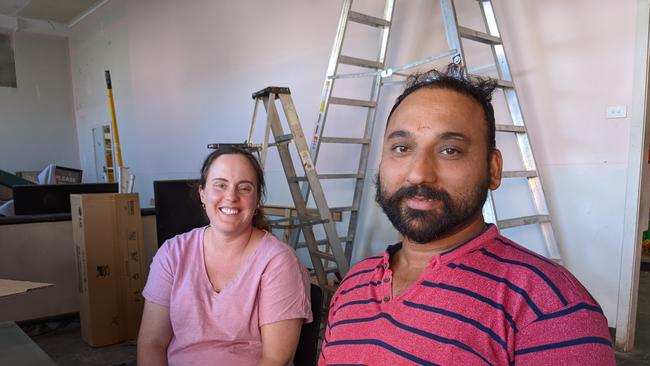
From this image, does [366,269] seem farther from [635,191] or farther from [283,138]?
[635,191]

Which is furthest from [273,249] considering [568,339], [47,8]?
[47,8]

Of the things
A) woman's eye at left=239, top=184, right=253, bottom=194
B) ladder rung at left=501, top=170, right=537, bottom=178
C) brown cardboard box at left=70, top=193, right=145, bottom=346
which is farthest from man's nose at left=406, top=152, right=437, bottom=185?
brown cardboard box at left=70, top=193, right=145, bottom=346

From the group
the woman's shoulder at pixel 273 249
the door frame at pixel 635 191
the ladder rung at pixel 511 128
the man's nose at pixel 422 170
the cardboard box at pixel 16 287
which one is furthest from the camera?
the ladder rung at pixel 511 128

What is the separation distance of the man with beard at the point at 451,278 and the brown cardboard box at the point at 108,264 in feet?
7.05

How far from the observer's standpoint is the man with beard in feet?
2.09

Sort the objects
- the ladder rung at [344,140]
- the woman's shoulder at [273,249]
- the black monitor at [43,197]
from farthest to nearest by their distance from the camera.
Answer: the black monitor at [43,197] < the ladder rung at [344,140] < the woman's shoulder at [273,249]

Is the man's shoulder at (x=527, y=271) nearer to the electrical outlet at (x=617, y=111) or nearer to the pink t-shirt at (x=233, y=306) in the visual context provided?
the pink t-shirt at (x=233, y=306)

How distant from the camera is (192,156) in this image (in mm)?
5242

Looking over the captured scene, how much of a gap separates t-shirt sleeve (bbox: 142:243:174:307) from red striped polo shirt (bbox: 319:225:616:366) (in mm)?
684

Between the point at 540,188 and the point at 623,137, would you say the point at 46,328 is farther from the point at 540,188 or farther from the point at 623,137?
the point at 623,137

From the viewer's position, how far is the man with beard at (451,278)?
2.09 feet

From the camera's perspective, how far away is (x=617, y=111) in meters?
2.14

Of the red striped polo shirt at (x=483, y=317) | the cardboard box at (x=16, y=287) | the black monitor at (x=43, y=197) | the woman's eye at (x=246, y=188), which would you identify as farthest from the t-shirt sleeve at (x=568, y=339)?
the black monitor at (x=43, y=197)

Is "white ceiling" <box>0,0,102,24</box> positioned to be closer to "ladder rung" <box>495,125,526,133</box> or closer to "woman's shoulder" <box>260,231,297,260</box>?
"ladder rung" <box>495,125,526,133</box>
